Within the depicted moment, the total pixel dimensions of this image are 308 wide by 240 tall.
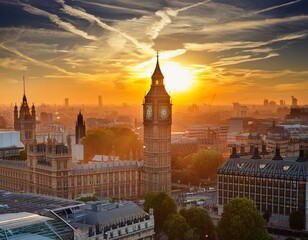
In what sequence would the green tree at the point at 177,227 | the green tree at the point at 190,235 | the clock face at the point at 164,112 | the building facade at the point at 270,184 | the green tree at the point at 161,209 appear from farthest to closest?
1. the clock face at the point at 164,112
2. the building facade at the point at 270,184
3. the green tree at the point at 161,209
4. the green tree at the point at 177,227
5. the green tree at the point at 190,235

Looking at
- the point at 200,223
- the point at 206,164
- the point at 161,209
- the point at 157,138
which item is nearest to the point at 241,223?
the point at 200,223

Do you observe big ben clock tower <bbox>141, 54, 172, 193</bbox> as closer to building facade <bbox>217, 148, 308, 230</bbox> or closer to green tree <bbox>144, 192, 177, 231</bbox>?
building facade <bbox>217, 148, 308, 230</bbox>

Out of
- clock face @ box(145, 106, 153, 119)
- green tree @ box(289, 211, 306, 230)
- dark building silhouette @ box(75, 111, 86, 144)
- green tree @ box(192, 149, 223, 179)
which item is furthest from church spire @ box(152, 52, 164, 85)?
dark building silhouette @ box(75, 111, 86, 144)

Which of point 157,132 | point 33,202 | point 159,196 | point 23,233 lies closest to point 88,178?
point 157,132

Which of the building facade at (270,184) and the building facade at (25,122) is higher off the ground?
the building facade at (25,122)

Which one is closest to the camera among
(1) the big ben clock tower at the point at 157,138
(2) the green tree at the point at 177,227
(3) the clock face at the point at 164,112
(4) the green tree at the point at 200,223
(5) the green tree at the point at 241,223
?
(2) the green tree at the point at 177,227

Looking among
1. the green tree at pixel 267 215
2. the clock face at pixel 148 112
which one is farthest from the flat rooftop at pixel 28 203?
the clock face at pixel 148 112

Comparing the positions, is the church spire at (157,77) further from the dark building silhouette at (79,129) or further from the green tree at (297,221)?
the dark building silhouette at (79,129)

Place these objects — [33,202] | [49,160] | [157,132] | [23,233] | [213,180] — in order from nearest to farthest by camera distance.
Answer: [23,233], [33,202], [49,160], [157,132], [213,180]

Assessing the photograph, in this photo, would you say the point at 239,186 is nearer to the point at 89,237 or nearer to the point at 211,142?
the point at 89,237
